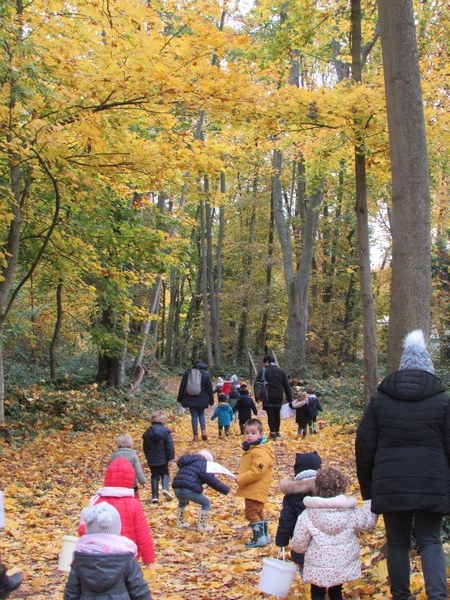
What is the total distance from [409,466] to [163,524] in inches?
173

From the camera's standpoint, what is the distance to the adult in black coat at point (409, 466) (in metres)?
3.90

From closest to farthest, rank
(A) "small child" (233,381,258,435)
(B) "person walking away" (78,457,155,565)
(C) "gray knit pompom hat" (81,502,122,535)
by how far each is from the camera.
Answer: (C) "gray knit pompom hat" (81,502,122,535) < (B) "person walking away" (78,457,155,565) < (A) "small child" (233,381,258,435)

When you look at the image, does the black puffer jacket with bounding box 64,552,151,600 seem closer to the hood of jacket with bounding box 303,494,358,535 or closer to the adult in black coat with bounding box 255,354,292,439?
the hood of jacket with bounding box 303,494,358,535

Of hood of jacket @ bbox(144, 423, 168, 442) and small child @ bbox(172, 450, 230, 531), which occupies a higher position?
hood of jacket @ bbox(144, 423, 168, 442)

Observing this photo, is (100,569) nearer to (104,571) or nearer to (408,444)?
(104,571)

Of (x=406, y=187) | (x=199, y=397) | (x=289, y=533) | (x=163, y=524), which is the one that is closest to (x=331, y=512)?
(x=289, y=533)

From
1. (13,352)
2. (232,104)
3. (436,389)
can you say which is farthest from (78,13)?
(13,352)

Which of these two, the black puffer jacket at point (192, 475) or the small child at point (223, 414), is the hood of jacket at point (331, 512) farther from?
the small child at point (223, 414)

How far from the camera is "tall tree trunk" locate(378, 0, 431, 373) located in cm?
547

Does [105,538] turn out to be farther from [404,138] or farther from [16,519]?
[16,519]

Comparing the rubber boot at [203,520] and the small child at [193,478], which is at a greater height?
the small child at [193,478]

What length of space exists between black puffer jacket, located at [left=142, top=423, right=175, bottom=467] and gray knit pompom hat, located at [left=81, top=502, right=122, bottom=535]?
15.5 feet

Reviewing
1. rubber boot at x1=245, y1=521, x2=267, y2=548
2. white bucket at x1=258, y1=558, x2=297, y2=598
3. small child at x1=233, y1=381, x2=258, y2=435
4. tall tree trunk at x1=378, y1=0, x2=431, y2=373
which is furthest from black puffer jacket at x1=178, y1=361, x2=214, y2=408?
white bucket at x1=258, y1=558, x2=297, y2=598

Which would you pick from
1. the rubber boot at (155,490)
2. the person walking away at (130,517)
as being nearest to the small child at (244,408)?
the rubber boot at (155,490)
